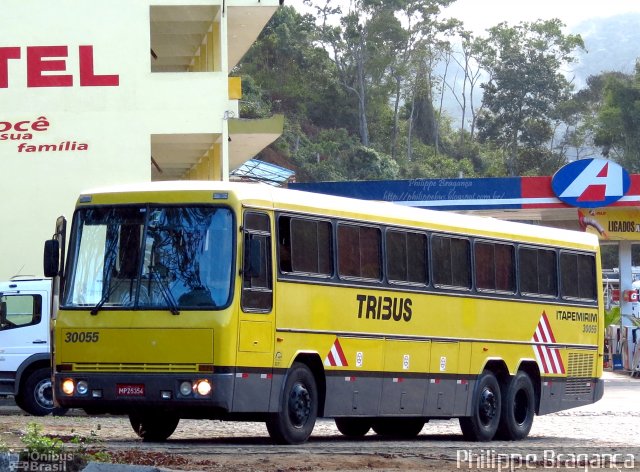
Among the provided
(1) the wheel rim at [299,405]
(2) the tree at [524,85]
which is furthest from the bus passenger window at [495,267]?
(2) the tree at [524,85]

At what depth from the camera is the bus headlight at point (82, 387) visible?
1488 cm

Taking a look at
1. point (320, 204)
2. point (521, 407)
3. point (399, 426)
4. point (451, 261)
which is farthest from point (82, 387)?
point (521, 407)

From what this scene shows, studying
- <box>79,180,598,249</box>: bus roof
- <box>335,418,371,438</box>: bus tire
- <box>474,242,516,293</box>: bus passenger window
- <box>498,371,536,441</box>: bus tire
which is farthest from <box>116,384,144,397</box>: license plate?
<box>498,371,536,441</box>: bus tire

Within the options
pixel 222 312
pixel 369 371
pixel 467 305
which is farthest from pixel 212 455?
pixel 467 305

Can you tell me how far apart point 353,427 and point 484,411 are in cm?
180

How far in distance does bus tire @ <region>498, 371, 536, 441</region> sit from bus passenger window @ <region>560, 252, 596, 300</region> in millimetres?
1909

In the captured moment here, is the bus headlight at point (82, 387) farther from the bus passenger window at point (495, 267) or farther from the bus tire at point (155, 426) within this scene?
the bus passenger window at point (495, 267)

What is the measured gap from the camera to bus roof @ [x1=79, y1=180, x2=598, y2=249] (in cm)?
1508

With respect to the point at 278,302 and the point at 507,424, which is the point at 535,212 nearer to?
the point at 507,424

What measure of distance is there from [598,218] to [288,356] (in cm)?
2365

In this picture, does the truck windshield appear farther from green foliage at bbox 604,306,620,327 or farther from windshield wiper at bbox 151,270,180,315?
green foliage at bbox 604,306,620,327

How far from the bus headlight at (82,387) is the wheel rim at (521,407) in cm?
719

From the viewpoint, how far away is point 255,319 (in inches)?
583

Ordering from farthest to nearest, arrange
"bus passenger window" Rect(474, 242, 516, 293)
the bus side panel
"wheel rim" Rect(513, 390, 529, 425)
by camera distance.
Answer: "wheel rim" Rect(513, 390, 529, 425)
"bus passenger window" Rect(474, 242, 516, 293)
the bus side panel
